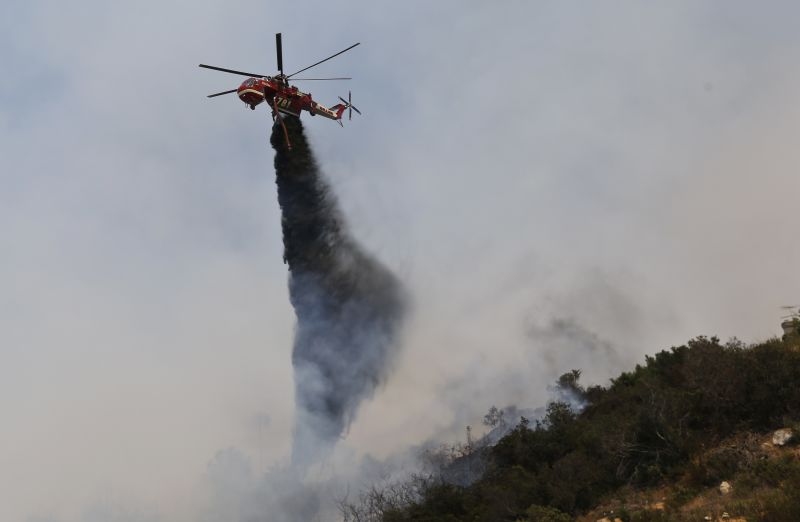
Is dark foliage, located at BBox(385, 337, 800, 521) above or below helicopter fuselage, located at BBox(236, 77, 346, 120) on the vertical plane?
below

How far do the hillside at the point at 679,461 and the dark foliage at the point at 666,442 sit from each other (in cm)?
6

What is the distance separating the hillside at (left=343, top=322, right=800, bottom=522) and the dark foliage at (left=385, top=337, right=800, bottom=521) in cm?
6

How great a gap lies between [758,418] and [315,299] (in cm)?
4099

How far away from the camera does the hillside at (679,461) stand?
1037 inches

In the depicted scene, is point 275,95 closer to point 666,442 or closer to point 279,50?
point 279,50

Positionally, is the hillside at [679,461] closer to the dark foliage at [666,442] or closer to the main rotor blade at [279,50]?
the dark foliage at [666,442]

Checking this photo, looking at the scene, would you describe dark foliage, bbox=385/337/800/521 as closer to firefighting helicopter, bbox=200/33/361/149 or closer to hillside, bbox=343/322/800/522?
hillside, bbox=343/322/800/522

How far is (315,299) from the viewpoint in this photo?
2518 inches

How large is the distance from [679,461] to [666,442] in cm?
113

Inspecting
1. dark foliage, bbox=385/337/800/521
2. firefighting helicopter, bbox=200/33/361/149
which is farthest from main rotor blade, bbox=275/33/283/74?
dark foliage, bbox=385/337/800/521

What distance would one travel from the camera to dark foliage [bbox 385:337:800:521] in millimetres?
32406

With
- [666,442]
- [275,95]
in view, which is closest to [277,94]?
[275,95]

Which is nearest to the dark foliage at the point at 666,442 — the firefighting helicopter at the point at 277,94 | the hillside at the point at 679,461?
the hillside at the point at 679,461

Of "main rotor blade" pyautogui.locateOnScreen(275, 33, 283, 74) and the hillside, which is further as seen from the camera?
"main rotor blade" pyautogui.locateOnScreen(275, 33, 283, 74)
